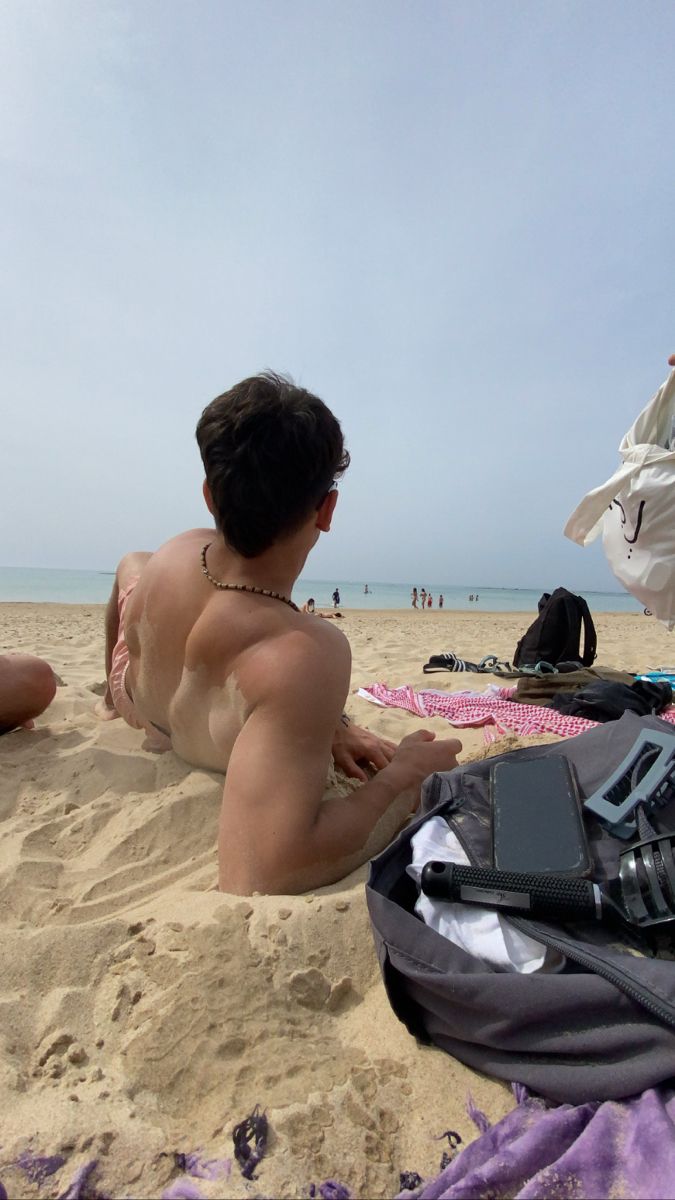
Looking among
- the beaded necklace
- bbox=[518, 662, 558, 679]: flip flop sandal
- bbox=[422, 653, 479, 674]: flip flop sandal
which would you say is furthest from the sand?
bbox=[422, 653, 479, 674]: flip flop sandal

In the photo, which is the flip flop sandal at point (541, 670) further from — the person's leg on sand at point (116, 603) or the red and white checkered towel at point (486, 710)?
the person's leg on sand at point (116, 603)

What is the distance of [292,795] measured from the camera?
179cm

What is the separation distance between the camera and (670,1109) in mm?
1084

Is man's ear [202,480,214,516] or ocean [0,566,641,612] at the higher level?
man's ear [202,480,214,516]

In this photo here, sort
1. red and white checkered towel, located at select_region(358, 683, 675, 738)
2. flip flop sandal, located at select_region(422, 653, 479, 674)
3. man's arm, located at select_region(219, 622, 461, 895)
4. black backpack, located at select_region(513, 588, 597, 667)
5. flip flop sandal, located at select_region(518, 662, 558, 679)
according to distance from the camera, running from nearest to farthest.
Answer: man's arm, located at select_region(219, 622, 461, 895) < red and white checkered towel, located at select_region(358, 683, 675, 738) < flip flop sandal, located at select_region(518, 662, 558, 679) < black backpack, located at select_region(513, 588, 597, 667) < flip flop sandal, located at select_region(422, 653, 479, 674)

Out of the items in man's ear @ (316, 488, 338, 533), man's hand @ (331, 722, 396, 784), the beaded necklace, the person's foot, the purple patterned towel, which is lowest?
the person's foot

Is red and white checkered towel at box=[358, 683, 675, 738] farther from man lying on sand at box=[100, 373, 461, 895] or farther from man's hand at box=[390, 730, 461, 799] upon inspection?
man lying on sand at box=[100, 373, 461, 895]

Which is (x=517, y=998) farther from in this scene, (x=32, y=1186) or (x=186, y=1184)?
(x=32, y=1186)

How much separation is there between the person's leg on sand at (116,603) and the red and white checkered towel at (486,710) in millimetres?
1742

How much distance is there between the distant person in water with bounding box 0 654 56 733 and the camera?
3.11 m

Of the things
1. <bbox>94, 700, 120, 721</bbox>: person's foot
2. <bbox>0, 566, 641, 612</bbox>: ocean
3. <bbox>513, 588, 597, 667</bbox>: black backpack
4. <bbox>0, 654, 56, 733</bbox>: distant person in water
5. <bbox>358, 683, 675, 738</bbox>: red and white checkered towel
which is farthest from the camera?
<bbox>0, 566, 641, 612</bbox>: ocean

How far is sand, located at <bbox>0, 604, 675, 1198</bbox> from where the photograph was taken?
3.52ft

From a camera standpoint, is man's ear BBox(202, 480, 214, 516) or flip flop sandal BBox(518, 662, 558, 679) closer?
man's ear BBox(202, 480, 214, 516)

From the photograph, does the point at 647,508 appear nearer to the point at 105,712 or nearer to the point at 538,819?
the point at 538,819
